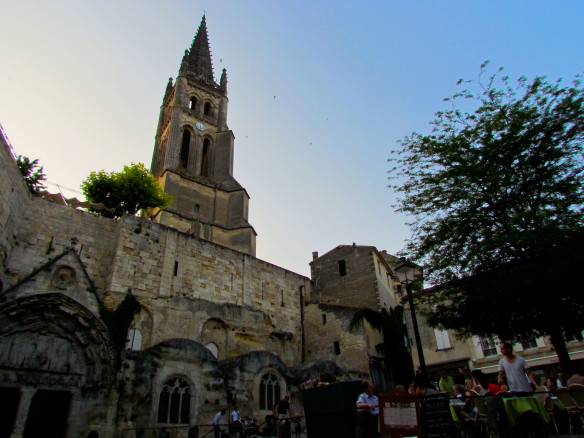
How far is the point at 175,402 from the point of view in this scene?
13102mm

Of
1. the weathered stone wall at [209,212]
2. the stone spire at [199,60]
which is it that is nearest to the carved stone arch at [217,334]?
the weathered stone wall at [209,212]

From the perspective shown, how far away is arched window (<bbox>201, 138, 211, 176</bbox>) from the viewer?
36219 millimetres

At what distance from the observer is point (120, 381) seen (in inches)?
493

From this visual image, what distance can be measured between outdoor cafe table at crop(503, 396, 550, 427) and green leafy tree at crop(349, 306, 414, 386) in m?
16.4

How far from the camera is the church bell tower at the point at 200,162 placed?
2905cm

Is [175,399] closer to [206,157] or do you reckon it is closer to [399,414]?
[399,414]

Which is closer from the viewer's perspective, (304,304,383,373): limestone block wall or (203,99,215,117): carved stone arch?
(304,304,383,373): limestone block wall

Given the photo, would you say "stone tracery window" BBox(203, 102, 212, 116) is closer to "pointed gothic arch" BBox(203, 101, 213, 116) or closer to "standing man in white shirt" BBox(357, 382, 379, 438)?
"pointed gothic arch" BBox(203, 101, 213, 116)

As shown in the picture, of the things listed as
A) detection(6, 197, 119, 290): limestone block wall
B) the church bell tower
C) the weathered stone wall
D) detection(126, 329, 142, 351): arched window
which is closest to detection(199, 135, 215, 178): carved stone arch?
the church bell tower

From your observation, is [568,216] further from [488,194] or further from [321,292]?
[321,292]

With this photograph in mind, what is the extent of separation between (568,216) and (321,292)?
18544 mm

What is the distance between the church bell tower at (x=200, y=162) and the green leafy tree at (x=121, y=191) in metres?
1.85

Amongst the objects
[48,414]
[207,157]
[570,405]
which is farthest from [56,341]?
[207,157]

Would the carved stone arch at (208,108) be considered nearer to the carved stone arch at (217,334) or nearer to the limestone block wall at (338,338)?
the limestone block wall at (338,338)
